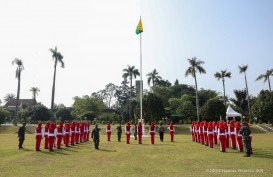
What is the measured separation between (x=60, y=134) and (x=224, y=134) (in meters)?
11.2

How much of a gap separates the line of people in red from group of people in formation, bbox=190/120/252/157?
10.3 m

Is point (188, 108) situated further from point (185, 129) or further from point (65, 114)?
point (65, 114)

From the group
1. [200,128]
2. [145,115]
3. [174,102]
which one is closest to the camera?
[200,128]

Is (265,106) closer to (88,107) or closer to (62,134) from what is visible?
(62,134)

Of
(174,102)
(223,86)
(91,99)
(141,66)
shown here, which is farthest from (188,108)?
(141,66)

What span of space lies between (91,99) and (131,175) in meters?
64.7

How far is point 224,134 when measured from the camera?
661 inches

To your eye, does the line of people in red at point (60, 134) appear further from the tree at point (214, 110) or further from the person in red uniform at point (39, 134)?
the tree at point (214, 110)

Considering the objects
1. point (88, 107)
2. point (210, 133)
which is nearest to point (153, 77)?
point (88, 107)

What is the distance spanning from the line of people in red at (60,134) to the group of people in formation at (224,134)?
33.8ft

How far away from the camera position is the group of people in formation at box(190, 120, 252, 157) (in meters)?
14.9

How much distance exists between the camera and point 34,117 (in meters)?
73.3

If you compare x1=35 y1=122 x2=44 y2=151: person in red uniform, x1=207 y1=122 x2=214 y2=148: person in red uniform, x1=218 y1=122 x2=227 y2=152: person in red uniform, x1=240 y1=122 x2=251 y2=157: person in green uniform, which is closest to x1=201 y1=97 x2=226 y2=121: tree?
x1=207 y1=122 x2=214 y2=148: person in red uniform

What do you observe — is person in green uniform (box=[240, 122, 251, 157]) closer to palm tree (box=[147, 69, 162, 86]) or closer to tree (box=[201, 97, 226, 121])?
tree (box=[201, 97, 226, 121])
